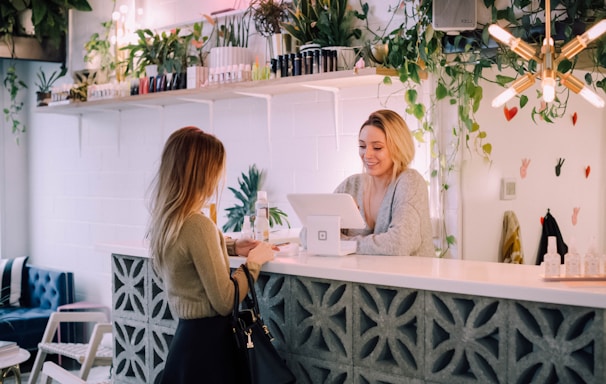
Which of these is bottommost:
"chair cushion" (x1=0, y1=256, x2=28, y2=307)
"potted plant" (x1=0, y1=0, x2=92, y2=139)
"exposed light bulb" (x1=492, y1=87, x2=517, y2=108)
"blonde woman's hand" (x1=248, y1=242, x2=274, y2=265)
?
"chair cushion" (x1=0, y1=256, x2=28, y2=307)

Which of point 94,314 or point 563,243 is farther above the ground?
point 563,243

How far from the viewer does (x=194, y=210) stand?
2682 millimetres

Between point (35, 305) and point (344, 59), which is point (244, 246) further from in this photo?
point (35, 305)

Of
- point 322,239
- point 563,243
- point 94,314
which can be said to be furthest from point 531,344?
point 94,314

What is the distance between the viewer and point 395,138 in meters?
3.53

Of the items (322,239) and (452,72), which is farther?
(452,72)

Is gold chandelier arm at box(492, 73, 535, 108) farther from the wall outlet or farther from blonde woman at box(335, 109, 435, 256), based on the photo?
the wall outlet

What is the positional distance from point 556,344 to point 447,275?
414 mm

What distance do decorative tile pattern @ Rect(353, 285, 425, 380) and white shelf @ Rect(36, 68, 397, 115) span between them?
4.96 feet

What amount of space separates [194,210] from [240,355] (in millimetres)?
552

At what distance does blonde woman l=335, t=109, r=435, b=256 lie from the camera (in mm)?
3146

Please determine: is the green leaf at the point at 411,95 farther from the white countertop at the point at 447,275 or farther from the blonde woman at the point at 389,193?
the white countertop at the point at 447,275

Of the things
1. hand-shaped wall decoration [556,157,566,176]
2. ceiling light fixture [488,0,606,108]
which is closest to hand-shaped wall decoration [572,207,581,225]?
hand-shaped wall decoration [556,157,566,176]

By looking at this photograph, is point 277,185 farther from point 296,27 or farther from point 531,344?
point 531,344
